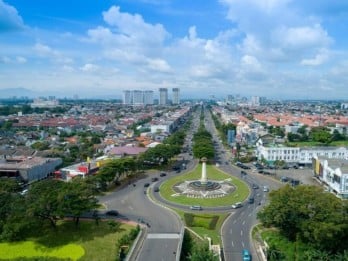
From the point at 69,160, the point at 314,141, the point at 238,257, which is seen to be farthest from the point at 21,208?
the point at 314,141

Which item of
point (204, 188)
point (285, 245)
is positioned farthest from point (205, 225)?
point (204, 188)

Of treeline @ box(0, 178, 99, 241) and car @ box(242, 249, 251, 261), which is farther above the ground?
treeline @ box(0, 178, 99, 241)

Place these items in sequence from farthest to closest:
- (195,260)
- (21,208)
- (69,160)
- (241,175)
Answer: (69,160), (241,175), (21,208), (195,260)

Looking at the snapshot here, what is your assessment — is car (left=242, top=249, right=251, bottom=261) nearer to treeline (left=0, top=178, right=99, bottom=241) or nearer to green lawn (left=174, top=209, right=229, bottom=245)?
green lawn (left=174, top=209, right=229, bottom=245)

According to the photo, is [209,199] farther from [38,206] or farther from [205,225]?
[38,206]

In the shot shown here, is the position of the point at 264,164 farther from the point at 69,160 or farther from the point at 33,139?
the point at 33,139

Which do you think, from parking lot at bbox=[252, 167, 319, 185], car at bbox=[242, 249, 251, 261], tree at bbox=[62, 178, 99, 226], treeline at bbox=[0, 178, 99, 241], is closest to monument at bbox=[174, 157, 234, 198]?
parking lot at bbox=[252, 167, 319, 185]
